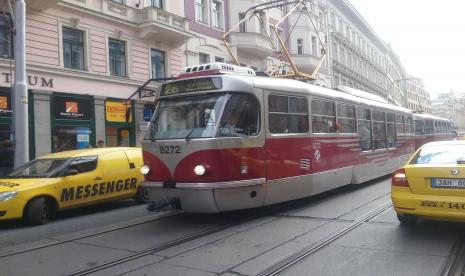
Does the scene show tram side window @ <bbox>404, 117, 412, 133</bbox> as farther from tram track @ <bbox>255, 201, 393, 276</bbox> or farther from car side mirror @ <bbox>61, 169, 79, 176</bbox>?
car side mirror @ <bbox>61, 169, 79, 176</bbox>

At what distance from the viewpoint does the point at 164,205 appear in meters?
8.25

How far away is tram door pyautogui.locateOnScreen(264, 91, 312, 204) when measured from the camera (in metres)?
9.16

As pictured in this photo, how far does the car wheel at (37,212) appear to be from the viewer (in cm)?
951

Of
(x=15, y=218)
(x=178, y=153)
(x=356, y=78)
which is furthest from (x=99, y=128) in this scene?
(x=356, y=78)

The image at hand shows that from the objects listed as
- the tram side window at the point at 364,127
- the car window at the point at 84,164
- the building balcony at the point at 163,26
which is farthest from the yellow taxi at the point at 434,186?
the building balcony at the point at 163,26

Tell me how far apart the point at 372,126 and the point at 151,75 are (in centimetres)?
1182

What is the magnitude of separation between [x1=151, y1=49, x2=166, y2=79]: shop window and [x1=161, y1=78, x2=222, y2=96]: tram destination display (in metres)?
14.2

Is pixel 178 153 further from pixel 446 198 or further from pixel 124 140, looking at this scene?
pixel 124 140

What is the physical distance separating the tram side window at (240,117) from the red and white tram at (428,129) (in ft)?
46.3

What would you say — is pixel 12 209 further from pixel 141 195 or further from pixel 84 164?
pixel 141 195

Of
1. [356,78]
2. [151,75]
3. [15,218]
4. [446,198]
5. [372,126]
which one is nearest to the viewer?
[446,198]

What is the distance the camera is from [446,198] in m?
6.77

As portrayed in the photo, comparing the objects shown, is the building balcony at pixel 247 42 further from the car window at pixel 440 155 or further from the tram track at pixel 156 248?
the car window at pixel 440 155

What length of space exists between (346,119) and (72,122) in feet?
36.0
